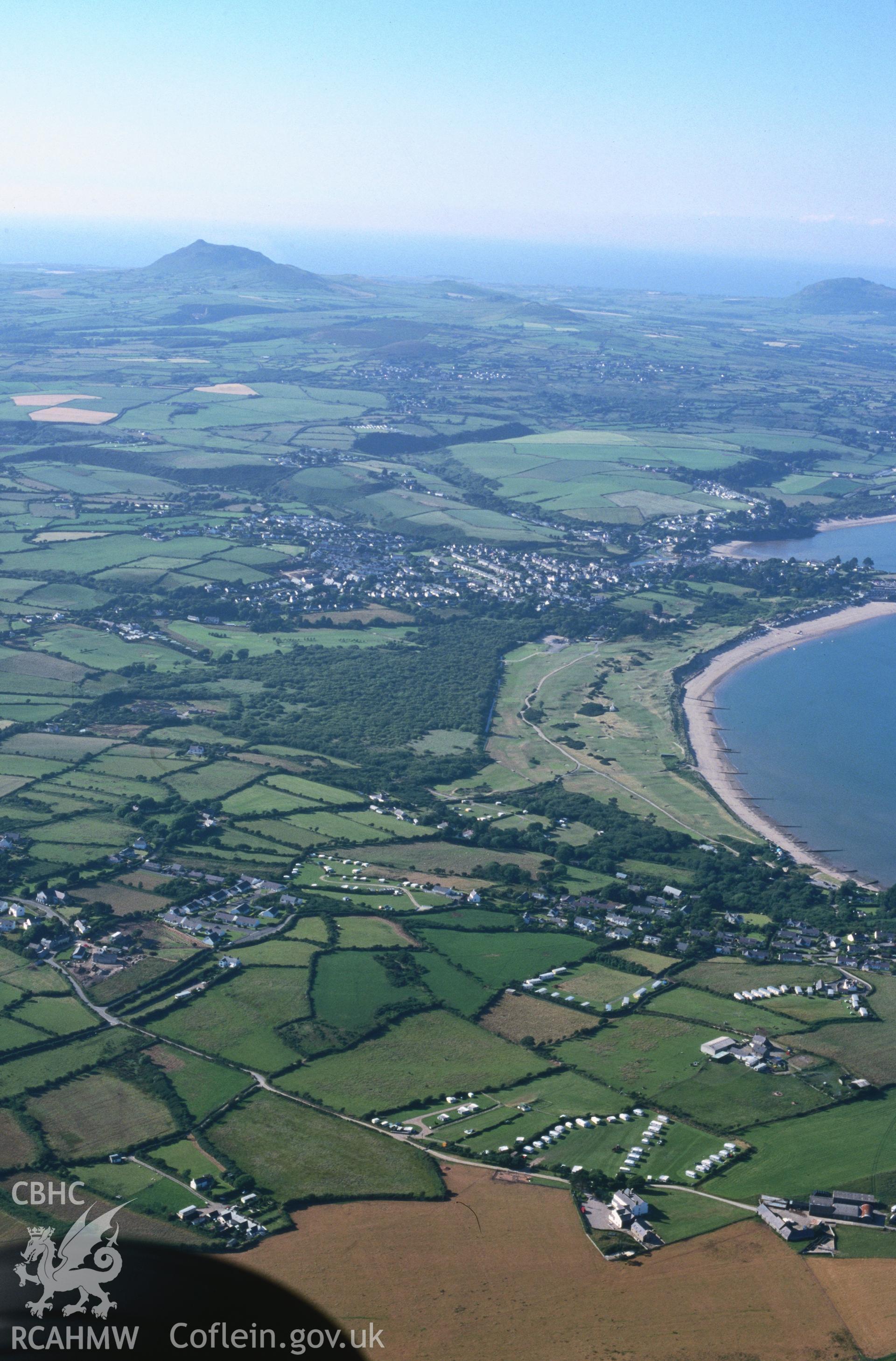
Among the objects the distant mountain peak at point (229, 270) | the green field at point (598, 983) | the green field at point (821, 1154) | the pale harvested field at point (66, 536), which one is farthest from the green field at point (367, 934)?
the distant mountain peak at point (229, 270)

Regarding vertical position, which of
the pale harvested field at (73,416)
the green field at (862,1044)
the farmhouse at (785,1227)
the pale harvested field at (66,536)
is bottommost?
the green field at (862,1044)

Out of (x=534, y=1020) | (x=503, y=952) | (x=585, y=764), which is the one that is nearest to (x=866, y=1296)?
(x=534, y=1020)

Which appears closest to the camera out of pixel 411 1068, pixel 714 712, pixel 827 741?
pixel 411 1068

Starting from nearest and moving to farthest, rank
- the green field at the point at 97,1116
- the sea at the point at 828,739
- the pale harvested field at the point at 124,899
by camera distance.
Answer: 1. the green field at the point at 97,1116
2. the pale harvested field at the point at 124,899
3. the sea at the point at 828,739

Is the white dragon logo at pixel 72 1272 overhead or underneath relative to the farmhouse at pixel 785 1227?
overhead

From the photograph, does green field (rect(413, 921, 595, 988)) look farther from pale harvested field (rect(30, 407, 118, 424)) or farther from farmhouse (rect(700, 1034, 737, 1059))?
pale harvested field (rect(30, 407, 118, 424))

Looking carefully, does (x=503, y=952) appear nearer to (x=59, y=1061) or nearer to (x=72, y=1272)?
(x=59, y=1061)

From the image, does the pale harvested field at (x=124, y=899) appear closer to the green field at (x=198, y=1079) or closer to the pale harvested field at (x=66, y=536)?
the green field at (x=198, y=1079)

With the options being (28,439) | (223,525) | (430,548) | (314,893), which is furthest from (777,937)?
(28,439)
